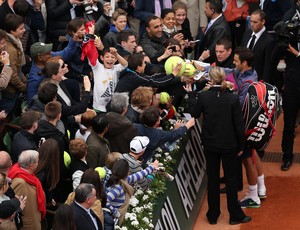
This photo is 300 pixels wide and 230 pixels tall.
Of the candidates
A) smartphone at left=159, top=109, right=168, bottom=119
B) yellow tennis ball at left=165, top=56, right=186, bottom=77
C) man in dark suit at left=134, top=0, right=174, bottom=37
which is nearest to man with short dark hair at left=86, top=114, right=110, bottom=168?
smartphone at left=159, top=109, right=168, bottom=119

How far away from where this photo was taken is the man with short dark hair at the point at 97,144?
890 cm

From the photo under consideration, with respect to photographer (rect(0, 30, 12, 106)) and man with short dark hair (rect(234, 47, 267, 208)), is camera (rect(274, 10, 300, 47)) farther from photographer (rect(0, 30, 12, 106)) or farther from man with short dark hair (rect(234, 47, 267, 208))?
photographer (rect(0, 30, 12, 106))

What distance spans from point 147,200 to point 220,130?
61.3 inches

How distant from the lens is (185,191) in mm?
10664

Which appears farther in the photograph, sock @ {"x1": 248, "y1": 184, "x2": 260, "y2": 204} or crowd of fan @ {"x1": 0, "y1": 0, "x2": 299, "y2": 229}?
sock @ {"x1": 248, "y1": 184, "x2": 260, "y2": 204}

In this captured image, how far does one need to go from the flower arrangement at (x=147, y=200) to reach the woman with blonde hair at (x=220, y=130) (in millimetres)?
542

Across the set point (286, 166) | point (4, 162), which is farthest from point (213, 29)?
point (4, 162)

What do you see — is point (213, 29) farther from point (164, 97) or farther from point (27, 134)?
point (27, 134)

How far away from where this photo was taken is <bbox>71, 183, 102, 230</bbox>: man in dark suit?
7.35 meters

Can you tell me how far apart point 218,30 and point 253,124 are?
2.75 meters

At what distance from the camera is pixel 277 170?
39.8ft

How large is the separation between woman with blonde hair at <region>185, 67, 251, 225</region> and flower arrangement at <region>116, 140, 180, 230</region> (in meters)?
0.54

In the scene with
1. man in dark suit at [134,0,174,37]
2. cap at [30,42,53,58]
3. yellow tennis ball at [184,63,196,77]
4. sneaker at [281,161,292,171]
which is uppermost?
cap at [30,42,53,58]

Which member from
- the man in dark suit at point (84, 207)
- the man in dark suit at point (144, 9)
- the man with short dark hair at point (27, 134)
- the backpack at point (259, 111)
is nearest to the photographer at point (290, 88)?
the backpack at point (259, 111)
